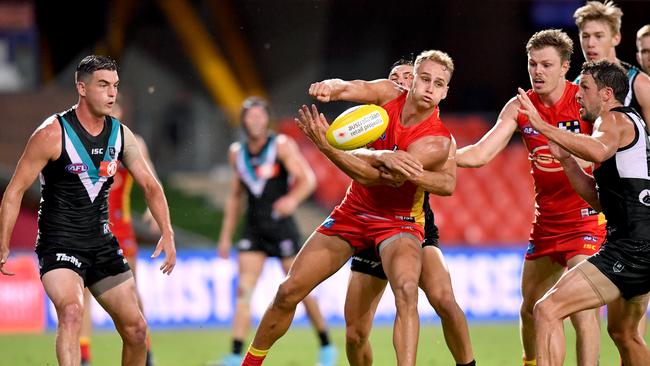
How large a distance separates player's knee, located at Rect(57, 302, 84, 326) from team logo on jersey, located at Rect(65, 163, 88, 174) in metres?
0.89

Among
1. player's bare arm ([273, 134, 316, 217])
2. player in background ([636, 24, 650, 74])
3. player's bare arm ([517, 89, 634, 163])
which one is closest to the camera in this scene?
player's bare arm ([517, 89, 634, 163])

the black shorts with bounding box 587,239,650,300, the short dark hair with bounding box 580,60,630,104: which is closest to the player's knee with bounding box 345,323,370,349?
the black shorts with bounding box 587,239,650,300

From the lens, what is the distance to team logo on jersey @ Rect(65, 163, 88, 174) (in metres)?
6.79

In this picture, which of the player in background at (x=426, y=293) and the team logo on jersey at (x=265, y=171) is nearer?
the player in background at (x=426, y=293)

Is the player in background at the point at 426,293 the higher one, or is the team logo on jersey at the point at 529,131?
the team logo on jersey at the point at 529,131

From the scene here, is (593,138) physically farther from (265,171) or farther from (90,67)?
(265,171)

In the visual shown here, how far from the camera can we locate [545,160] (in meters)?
7.41

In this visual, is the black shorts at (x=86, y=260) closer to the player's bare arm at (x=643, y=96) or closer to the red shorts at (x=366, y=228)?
the red shorts at (x=366, y=228)

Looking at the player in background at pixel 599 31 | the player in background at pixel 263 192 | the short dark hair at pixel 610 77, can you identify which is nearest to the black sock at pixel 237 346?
the player in background at pixel 263 192

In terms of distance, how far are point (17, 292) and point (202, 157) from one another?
709cm

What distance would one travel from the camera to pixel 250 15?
63.0 feet

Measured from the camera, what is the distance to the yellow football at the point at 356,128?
21.9 feet

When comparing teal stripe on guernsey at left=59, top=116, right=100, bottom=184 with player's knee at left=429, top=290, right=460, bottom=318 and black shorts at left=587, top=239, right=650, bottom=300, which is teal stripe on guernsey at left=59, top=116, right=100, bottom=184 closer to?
player's knee at left=429, top=290, right=460, bottom=318

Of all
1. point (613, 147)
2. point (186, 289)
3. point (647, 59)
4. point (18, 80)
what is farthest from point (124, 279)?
point (18, 80)
